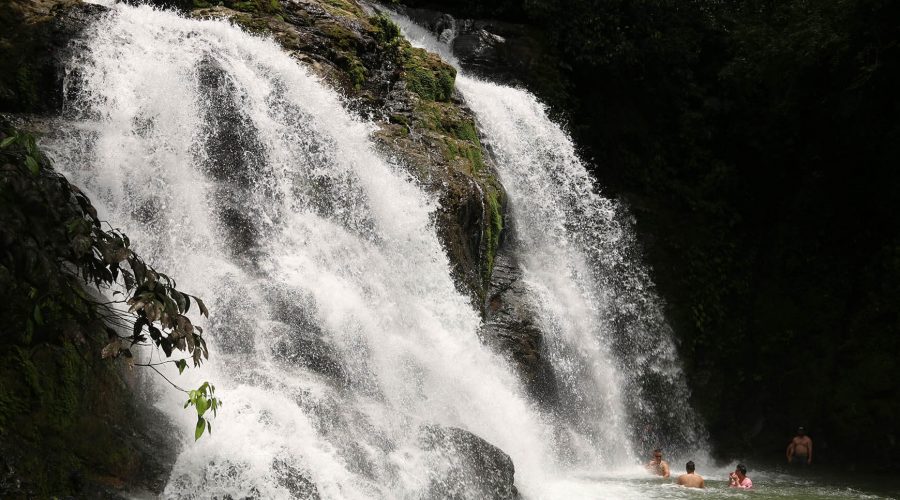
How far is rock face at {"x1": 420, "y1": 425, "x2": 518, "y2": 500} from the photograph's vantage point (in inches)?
293

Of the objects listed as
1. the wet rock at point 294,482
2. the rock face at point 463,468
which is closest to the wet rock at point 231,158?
the rock face at point 463,468

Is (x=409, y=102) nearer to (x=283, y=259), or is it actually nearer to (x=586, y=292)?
(x=283, y=259)

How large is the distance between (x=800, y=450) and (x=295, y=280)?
382 inches

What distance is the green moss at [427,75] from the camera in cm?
1266

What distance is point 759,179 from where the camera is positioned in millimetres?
16719

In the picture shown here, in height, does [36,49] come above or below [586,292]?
above

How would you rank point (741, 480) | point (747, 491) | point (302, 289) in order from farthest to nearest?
point (741, 480) < point (747, 491) < point (302, 289)

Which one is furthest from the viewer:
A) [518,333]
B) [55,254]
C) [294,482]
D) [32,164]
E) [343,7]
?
[343,7]

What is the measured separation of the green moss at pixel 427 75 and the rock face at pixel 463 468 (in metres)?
6.24

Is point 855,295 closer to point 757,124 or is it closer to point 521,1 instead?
point 757,124

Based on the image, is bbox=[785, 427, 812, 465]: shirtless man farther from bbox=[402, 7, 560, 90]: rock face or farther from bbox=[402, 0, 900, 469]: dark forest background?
bbox=[402, 7, 560, 90]: rock face

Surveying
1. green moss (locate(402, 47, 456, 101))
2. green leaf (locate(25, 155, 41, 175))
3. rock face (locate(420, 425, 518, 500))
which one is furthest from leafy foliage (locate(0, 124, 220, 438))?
green moss (locate(402, 47, 456, 101))

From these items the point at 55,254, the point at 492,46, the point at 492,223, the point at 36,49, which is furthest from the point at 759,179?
the point at 55,254

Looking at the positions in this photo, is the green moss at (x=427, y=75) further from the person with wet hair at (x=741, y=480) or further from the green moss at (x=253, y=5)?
the person with wet hair at (x=741, y=480)
